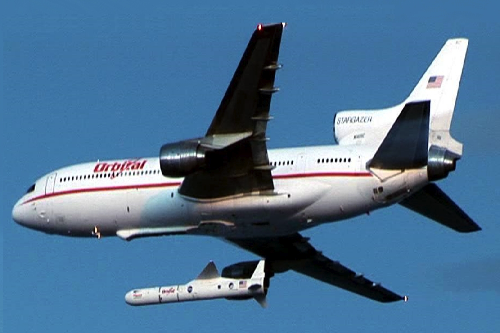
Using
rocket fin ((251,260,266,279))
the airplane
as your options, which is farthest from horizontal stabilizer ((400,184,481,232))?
rocket fin ((251,260,266,279))

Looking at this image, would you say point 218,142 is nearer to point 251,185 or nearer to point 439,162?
point 251,185

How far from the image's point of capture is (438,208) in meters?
82.5

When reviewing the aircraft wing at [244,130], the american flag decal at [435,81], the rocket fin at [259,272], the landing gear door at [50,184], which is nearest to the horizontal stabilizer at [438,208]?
the american flag decal at [435,81]

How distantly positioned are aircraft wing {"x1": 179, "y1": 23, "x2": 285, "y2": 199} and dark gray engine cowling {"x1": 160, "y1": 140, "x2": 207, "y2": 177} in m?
0.52

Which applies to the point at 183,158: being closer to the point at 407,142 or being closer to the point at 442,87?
the point at 407,142

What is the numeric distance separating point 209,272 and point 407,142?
44.3 ft

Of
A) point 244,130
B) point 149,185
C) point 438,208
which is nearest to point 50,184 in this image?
point 149,185

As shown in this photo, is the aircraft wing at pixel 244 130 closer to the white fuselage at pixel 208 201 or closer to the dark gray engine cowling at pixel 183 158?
the dark gray engine cowling at pixel 183 158

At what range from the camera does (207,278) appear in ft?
281

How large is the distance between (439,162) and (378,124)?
248 inches

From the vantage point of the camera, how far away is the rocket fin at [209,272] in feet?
281

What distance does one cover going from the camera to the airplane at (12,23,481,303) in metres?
77.1

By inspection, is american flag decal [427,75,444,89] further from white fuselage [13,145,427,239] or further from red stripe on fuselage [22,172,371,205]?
red stripe on fuselage [22,172,371,205]

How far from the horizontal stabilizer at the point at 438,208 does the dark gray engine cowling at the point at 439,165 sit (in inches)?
163
